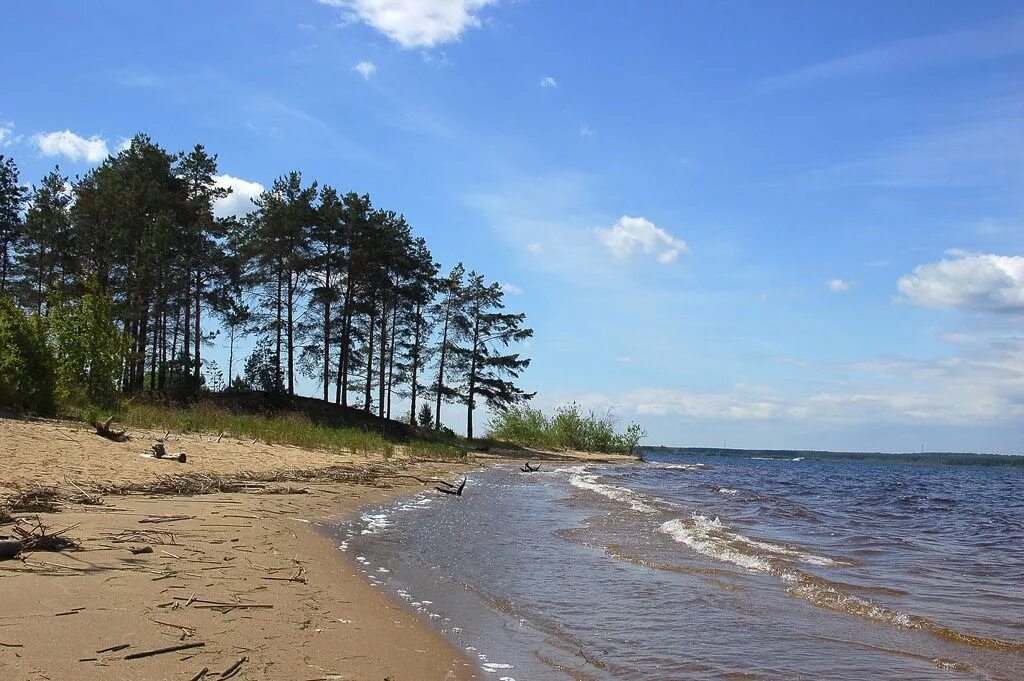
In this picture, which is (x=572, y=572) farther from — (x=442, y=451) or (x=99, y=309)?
(x=442, y=451)

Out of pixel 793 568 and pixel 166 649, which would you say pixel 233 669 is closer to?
pixel 166 649

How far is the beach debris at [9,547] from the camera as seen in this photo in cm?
589

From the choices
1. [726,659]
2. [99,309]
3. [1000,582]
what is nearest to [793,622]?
[726,659]

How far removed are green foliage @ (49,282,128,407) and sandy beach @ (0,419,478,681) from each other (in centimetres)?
1184

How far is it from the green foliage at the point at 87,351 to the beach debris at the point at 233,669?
20.1 metres

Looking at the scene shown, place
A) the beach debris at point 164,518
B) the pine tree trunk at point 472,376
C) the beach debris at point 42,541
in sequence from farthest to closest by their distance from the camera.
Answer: the pine tree trunk at point 472,376, the beach debris at point 164,518, the beach debris at point 42,541

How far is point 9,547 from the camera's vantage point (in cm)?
594

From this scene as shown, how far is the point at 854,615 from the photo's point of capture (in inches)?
311

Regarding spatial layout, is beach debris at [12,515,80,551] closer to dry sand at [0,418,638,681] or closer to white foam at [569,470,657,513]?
dry sand at [0,418,638,681]

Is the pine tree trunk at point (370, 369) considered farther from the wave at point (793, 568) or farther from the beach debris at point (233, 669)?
the beach debris at point (233, 669)

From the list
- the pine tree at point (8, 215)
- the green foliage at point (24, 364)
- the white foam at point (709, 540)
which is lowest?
the white foam at point (709, 540)

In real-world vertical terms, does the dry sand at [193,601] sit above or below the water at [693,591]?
above

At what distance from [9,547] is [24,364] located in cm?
1614

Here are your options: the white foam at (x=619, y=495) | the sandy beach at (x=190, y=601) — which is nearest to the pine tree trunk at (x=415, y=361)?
the white foam at (x=619, y=495)
